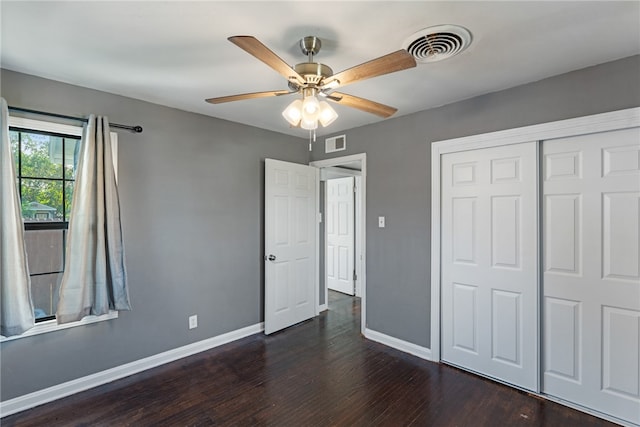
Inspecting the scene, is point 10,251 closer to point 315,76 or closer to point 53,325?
point 53,325

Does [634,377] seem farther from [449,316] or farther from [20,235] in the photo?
[20,235]

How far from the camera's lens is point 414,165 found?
308 centimetres

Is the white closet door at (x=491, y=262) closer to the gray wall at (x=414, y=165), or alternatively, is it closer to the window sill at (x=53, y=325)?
the gray wall at (x=414, y=165)

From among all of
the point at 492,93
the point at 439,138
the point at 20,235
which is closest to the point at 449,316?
the point at 439,138

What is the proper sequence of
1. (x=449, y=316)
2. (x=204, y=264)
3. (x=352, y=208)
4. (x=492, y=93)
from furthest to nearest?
(x=352, y=208)
(x=204, y=264)
(x=449, y=316)
(x=492, y=93)

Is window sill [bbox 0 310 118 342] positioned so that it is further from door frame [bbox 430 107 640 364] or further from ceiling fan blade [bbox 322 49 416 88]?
door frame [bbox 430 107 640 364]

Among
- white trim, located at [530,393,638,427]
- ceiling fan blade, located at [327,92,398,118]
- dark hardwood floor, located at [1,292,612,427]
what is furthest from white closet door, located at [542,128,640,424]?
ceiling fan blade, located at [327,92,398,118]

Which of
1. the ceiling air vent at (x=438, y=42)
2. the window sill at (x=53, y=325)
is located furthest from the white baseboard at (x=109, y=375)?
the ceiling air vent at (x=438, y=42)

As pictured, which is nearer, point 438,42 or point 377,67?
point 377,67

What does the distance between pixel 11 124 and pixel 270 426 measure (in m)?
2.71

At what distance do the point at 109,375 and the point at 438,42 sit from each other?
3430 millimetres

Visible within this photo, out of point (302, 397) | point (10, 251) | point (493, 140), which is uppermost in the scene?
point (493, 140)

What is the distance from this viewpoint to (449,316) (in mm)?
2852

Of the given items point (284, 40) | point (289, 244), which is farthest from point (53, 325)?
point (284, 40)
